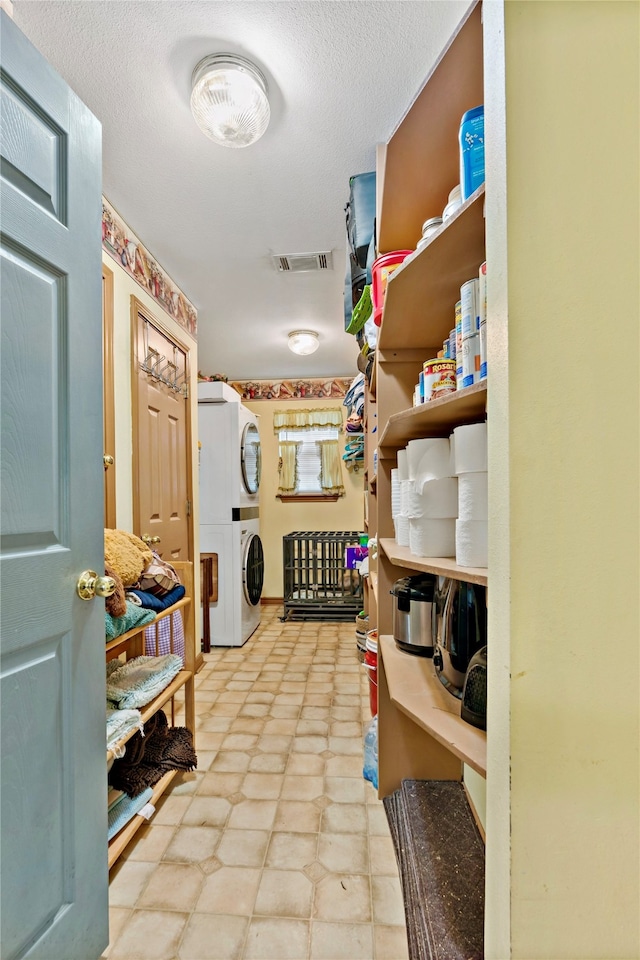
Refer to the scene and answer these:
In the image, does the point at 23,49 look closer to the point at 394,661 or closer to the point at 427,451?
the point at 427,451

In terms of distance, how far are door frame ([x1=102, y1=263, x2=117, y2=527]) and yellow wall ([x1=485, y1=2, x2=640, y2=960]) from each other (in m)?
1.84

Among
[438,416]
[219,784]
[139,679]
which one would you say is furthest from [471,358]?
[219,784]

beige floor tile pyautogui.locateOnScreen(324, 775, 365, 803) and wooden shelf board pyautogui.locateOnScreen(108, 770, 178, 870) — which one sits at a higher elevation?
wooden shelf board pyautogui.locateOnScreen(108, 770, 178, 870)

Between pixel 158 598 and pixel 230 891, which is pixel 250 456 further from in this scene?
pixel 230 891

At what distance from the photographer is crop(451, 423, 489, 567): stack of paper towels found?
807 mm

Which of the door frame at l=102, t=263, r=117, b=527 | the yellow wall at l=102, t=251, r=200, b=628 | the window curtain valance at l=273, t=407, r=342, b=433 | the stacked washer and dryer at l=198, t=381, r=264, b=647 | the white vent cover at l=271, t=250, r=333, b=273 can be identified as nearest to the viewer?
the door frame at l=102, t=263, r=117, b=527

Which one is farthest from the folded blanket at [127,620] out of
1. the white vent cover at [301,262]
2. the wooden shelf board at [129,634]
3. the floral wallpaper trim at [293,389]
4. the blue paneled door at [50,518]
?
the floral wallpaper trim at [293,389]

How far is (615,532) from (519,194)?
0.47m

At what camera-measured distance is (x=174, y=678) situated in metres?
1.74

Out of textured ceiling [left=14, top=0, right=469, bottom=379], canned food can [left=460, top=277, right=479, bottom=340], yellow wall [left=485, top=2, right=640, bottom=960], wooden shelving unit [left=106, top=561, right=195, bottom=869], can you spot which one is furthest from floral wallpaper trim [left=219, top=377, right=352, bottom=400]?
yellow wall [left=485, top=2, right=640, bottom=960]

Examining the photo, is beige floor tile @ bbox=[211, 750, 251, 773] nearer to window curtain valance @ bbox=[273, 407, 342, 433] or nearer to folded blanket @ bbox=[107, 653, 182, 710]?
folded blanket @ bbox=[107, 653, 182, 710]

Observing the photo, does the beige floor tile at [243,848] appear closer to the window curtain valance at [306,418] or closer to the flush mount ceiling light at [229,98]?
the flush mount ceiling light at [229,98]

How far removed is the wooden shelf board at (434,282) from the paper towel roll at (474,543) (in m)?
0.59

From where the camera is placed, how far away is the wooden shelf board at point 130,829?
1245 mm
